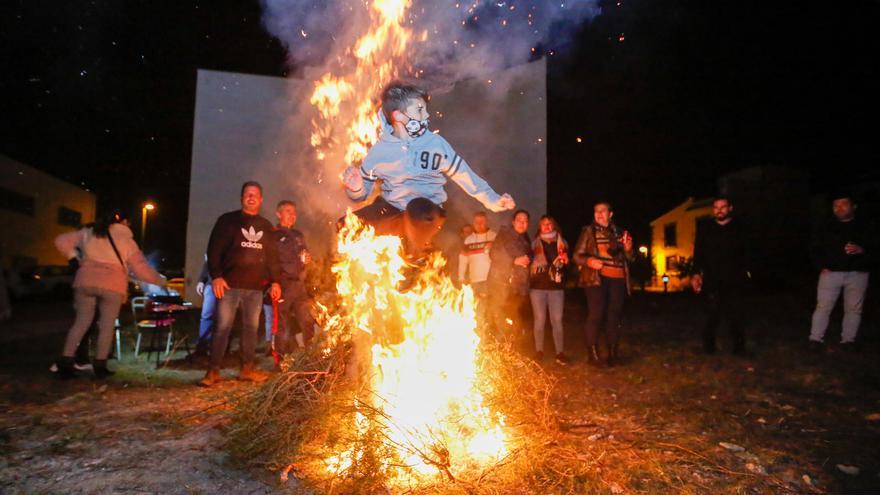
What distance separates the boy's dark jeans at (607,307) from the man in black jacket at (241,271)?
383 centimetres

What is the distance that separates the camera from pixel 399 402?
144 inches

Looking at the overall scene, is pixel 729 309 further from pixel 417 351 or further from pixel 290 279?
pixel 290 279

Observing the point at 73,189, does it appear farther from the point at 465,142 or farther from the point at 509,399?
the point at 509,399

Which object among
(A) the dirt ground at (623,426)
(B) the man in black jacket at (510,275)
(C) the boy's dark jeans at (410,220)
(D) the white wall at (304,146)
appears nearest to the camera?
(A) the dirt ground at (623,426)

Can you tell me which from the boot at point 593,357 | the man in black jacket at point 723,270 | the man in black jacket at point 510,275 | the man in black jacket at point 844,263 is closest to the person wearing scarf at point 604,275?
the boot at point 593,357

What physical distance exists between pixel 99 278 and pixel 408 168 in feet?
12.2

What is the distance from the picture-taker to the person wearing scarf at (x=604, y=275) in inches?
246

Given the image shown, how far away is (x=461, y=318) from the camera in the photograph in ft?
13.6

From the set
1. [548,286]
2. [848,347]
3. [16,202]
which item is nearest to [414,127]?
[548,286]

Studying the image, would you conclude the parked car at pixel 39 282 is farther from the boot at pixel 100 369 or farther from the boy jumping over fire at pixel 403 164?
the boy jumping over fire at pixel 403 164

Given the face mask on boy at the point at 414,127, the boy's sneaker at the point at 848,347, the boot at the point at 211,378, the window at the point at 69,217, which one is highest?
the window at the point at 69,217

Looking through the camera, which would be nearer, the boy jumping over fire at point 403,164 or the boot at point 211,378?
the boy jumping over fire at point 403,164

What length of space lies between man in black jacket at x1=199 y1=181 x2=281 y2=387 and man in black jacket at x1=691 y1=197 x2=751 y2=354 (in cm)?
519

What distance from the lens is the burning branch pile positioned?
9.77 ft
